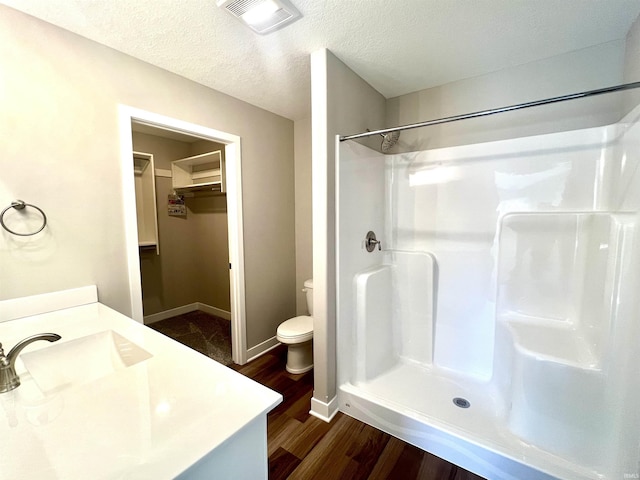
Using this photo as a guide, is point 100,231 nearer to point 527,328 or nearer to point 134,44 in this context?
point 134,44

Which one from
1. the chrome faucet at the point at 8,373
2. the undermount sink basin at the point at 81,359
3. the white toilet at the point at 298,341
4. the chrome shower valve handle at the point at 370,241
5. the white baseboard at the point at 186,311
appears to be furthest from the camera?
the white baseboard at the point at 186,311

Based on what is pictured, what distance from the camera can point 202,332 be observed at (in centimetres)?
316

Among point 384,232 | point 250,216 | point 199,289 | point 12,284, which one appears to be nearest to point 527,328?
point 384,232

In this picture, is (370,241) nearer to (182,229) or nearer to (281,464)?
(281,464)

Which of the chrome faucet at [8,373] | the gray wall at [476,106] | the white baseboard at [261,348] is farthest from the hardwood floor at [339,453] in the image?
the chrome faucet at [8,373]

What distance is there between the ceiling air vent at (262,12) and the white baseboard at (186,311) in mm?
3093

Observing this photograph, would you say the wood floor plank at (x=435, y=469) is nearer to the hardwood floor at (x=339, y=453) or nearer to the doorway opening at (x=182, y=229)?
the hardwood floor at (x=339, y=453)

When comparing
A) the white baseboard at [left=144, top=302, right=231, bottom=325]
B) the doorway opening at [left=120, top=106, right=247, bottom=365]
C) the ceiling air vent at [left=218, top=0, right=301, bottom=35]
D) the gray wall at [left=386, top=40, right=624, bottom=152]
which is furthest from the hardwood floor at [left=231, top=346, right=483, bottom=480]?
the ceiling air vent at [left=218, top=0, right=301, bottom=35]

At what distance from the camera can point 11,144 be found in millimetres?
1280

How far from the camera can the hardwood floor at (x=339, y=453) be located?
4.69ft

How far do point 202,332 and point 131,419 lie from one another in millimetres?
2701

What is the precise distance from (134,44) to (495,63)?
2272mm

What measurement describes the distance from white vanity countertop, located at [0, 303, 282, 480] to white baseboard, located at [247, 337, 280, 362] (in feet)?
5.57

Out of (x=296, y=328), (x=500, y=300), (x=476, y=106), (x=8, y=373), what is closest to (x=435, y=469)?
(x=500, y=300)
